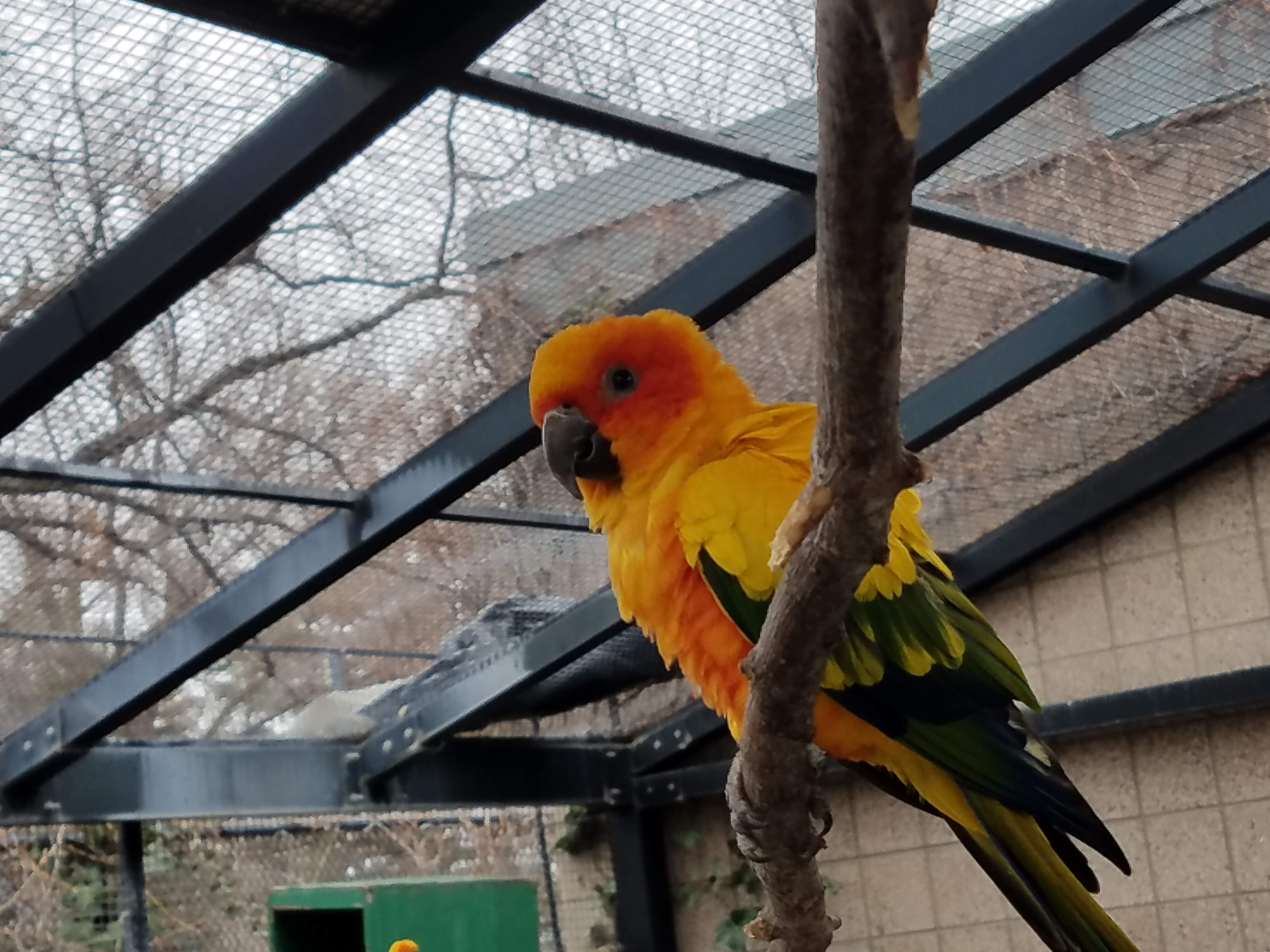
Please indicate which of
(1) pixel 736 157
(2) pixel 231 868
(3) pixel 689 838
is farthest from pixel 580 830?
(1) pixel 736 157

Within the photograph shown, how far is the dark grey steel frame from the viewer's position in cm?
177

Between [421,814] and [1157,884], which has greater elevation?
[421,814]

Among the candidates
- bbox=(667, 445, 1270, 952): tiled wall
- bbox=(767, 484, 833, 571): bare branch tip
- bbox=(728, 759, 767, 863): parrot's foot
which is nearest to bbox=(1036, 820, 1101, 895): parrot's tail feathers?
bbox=(728, 759, 767, 863): parrot's foot

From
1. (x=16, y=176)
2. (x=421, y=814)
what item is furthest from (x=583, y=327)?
(x=421, y=814)

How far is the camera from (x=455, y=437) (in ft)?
7.96

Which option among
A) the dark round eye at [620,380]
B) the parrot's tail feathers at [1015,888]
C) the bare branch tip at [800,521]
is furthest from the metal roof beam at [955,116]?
the bare branch tip at [800,521]

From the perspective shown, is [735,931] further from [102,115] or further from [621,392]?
[102,115]

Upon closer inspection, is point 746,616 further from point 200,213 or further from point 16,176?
point 16,176

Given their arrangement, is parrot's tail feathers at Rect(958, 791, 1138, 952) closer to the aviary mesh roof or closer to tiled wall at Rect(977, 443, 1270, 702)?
the aviary mesh roof

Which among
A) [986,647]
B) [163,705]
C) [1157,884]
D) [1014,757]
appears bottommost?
[1157,884]

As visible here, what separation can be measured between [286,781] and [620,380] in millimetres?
1785

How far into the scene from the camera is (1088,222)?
101 inches

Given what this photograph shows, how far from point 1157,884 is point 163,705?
8.08 feet

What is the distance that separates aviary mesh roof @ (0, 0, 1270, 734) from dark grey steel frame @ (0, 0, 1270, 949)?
37mm
